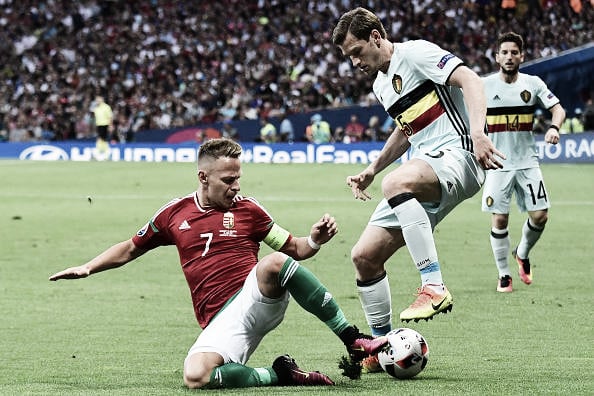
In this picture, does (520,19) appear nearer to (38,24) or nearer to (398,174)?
(38,24)

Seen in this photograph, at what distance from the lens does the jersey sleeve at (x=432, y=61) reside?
23.4 ft

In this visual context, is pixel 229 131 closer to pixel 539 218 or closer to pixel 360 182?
pixel 539 218

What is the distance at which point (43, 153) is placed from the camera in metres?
36.6

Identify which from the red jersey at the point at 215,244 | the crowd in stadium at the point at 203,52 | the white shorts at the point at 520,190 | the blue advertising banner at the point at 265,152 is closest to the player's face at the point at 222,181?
the red jersey at the point at 215,244

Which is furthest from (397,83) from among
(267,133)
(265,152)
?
(267,133)

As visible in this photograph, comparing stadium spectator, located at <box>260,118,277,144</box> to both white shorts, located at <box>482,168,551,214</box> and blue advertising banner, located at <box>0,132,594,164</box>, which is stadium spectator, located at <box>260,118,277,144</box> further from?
white shorts, located at <box>482,168,551,214</box>

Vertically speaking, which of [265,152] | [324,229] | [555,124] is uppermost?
[555,124]

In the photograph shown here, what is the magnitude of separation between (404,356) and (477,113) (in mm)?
1528

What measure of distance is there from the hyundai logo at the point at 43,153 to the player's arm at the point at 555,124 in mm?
26967

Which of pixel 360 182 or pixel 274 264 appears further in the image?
pixel 360 182

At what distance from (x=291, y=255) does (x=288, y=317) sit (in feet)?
10.4

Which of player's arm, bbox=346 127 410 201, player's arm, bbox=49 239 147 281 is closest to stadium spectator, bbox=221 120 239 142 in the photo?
player's arm, bbox=346 127 410 201

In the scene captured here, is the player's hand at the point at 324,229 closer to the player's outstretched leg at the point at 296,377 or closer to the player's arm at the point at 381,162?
the player's outstretched leg at the point at 296,377

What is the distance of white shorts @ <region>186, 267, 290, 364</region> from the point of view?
6.43 m
